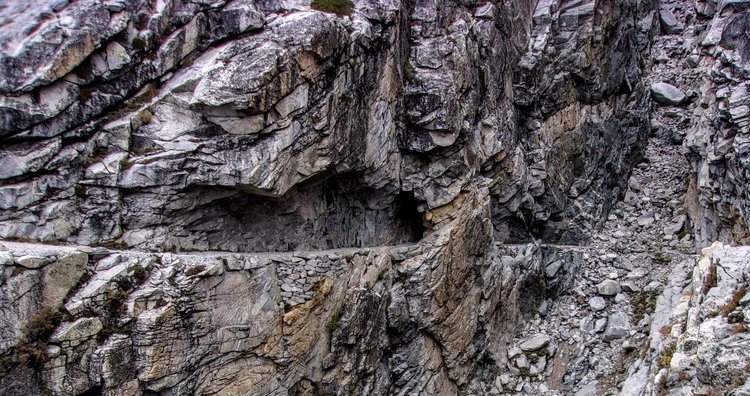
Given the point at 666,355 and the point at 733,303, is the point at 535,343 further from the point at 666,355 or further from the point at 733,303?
the point at 733,303

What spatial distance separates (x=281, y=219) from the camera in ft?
66.5

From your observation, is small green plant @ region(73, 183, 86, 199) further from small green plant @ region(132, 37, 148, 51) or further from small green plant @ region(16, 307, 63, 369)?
small green plant @ region(132, 37, 148, 51)

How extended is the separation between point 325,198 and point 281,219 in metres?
2.29

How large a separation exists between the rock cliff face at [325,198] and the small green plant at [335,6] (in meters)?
0.27

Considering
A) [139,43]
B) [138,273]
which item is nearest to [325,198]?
[138,273]

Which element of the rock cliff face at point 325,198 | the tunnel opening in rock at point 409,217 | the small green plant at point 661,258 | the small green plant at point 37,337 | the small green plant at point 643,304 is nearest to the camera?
the small green plant at point 37,337

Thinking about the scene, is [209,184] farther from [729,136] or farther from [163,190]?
[729,136]

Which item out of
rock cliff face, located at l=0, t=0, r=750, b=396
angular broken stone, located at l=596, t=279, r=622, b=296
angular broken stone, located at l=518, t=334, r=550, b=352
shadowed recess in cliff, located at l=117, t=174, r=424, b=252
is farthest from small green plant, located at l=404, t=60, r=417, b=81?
angular broken stone, located at l=596, t=279, r=622, b=296

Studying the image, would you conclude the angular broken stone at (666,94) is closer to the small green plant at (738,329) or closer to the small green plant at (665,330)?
the small green plant at (665,330)

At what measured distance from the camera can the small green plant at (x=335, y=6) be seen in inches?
744

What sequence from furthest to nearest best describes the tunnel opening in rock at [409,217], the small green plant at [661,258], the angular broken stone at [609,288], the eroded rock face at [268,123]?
the small green plant at [661,258] < the angular broken stone at [609,288] < the tunnel opening in rock at [409,217] < the eroded rock face at [268,123]

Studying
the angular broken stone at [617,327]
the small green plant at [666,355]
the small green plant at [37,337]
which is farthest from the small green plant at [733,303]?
the small green plant at [37,337]

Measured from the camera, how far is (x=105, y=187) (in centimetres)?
1595

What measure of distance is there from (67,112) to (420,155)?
13570 mm
